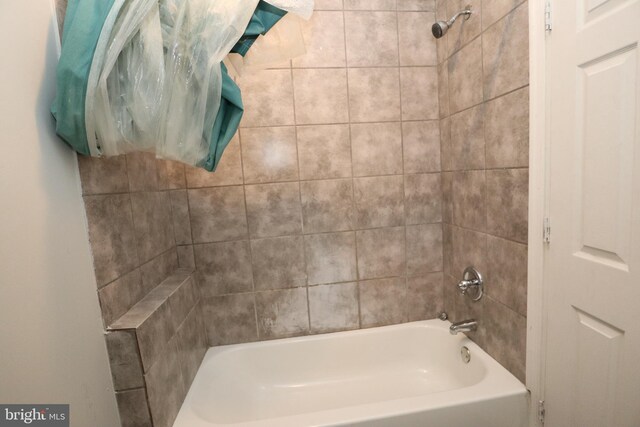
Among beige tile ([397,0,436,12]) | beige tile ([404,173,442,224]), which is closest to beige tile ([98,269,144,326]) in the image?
beige tile ([404,173,442,224])

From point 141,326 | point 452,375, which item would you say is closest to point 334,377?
point 452,375

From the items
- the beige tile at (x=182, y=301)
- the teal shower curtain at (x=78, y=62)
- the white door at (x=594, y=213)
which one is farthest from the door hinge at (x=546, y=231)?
the beige tile at (x=182, y=301)

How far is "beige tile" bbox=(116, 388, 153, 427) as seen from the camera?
2.93 ft

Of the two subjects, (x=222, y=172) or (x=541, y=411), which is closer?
(x=541, y=411)

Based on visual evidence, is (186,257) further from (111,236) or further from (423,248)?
(423,248)

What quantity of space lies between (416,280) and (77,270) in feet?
4.82

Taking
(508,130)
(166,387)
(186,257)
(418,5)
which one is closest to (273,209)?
(186,257)

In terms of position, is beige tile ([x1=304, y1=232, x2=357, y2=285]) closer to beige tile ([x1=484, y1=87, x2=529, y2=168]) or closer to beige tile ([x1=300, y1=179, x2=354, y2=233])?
beige tile ([x1=300, y1=179, x2=354, y2=233])

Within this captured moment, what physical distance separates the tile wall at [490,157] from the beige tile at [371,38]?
25 centimetres

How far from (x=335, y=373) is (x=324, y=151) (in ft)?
3.86

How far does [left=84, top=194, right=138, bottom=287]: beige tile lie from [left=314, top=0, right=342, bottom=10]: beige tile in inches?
48.1

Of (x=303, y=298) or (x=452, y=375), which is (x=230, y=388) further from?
(x=452, y=375)

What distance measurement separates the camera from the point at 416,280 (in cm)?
163

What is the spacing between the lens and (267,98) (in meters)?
1.43
